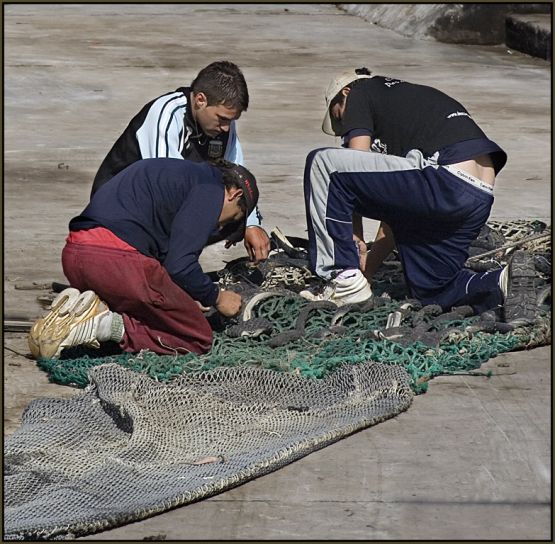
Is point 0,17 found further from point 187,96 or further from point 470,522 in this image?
point 470,522

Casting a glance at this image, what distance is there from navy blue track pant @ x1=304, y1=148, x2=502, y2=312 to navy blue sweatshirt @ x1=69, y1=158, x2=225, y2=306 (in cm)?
76

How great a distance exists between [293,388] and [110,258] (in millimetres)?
1088

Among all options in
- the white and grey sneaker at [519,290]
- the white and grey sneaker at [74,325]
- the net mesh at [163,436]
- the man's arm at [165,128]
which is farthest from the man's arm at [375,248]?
the white and grey sneaker at [74,325]

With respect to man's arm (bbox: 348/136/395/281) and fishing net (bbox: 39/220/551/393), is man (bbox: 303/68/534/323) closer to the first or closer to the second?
fishing net (bbox: 39/220/551/393)

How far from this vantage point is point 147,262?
598 centimetres

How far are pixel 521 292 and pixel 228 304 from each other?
1.49 m

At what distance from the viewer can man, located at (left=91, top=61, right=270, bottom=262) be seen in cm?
671

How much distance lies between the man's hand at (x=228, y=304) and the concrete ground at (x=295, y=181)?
2.95ft

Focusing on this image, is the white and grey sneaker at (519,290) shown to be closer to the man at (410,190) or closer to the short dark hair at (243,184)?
the man at (410,190)

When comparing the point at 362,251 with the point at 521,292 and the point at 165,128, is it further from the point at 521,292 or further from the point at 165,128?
the point at 165,128

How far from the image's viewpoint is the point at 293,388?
5609 millimetres

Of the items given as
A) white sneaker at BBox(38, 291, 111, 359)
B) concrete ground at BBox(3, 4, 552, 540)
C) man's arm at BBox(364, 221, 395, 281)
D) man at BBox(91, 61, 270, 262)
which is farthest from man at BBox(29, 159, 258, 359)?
man's arm at BBox(364, 221, 395, 281)

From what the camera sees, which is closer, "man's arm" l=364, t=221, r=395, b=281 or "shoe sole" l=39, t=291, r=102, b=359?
"shoe sole" l=39, t=291, r=102, b=359

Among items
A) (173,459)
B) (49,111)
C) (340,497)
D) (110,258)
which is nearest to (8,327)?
(110,258)
